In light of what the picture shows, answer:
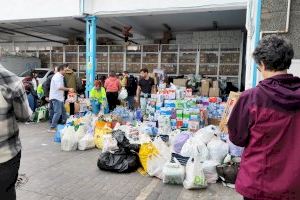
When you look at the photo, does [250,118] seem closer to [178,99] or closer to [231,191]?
[231,191]

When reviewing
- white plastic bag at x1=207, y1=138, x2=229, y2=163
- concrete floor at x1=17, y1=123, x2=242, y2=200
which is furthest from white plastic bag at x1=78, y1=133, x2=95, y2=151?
white plastic bag at x1=207, y1=138, x2=229, y2=163

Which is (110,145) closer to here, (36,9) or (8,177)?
(8,177)

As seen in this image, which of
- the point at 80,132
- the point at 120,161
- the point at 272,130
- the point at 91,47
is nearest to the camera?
the point at 272,130

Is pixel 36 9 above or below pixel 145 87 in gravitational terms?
above

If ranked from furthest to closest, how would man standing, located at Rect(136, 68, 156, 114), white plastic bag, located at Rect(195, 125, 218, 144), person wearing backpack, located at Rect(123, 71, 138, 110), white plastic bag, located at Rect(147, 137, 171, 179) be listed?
person wearing backpack, located at Rect(123, 71, 138, 110) → man standing, located at Rect(136, 68, 156, 114) → white plastic bag, located at Rect(195, 125, 218, 144) → white plastic bag, located at Rect(147, 137, 171, 179)

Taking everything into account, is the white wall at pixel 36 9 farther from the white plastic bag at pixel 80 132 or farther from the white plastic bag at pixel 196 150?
the white plastic bag at pixel 196 150

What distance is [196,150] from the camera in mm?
4777

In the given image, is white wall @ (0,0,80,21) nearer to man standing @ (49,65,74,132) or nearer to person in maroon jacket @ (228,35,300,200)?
man standing @ (49,65,74,132)

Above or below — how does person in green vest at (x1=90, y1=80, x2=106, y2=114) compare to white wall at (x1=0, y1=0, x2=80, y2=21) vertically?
below

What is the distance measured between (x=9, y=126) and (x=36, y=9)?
1005 centimetres

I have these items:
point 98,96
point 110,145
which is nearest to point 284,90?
point 110,145

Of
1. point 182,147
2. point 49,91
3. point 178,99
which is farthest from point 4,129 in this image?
point 49,91

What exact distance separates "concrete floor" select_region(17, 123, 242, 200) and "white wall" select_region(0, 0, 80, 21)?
6.27 m

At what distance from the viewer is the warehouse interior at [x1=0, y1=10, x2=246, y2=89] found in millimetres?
14023
